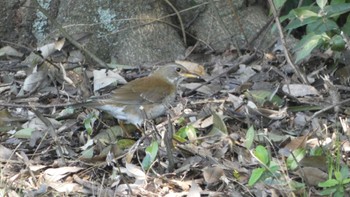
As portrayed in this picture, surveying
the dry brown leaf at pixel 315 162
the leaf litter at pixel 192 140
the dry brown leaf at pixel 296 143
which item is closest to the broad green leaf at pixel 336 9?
the leaf litter at pixel 192 140

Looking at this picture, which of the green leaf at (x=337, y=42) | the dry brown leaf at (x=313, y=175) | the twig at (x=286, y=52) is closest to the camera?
A: the dry brown leaf at (x=313, y=175)

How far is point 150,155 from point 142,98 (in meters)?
1.44

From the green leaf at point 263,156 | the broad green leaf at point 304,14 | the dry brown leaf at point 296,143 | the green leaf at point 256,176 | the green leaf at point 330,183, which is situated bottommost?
the dry brown leaf at point 296,143

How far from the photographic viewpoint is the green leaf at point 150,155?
5629 millimetres

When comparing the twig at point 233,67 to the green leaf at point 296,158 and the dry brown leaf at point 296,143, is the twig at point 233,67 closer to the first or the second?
the dry brown leaf at point 296,143

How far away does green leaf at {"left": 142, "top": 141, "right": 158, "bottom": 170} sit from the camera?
18.5ft

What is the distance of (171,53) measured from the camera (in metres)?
8.40

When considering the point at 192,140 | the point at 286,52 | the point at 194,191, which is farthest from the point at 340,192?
the point at 286,52

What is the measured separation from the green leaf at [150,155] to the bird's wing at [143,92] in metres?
1.27

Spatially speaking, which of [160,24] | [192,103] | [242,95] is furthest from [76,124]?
[160,24]

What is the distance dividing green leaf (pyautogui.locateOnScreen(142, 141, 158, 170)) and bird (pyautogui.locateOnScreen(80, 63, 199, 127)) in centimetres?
98

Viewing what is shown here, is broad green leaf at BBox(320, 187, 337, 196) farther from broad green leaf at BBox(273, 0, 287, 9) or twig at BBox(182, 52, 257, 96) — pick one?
twig at BBox(182, 52, 257, 96)

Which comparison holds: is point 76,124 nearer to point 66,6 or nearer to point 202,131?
point 202,131

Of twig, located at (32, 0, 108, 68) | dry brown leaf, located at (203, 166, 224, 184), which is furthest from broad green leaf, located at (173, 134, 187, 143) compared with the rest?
twig, located at (32, 0, 108, 68)
